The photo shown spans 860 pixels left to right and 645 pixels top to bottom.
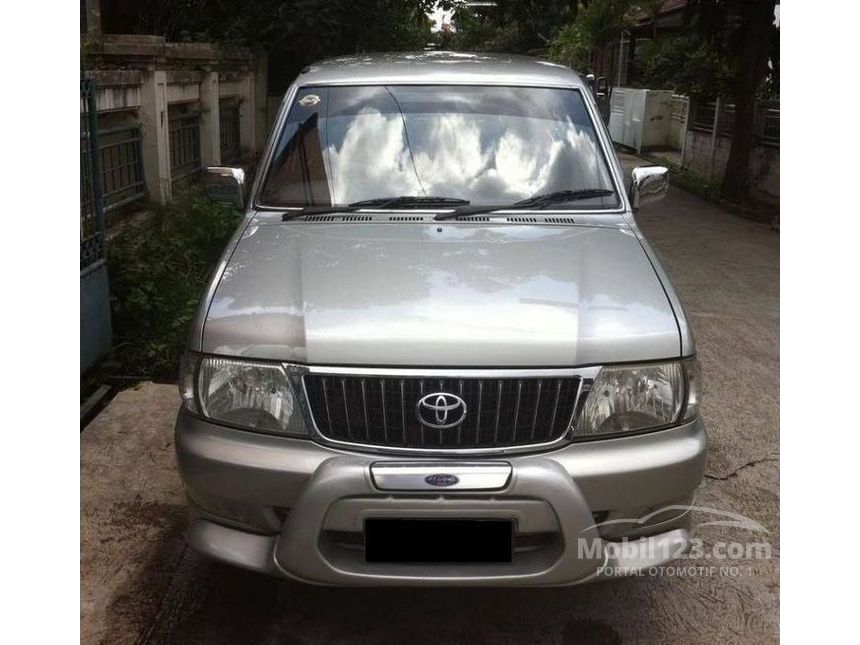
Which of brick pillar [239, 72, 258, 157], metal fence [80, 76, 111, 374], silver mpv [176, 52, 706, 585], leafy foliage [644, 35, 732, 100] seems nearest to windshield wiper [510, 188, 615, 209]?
silver mpv [176, 52, 706, 585]

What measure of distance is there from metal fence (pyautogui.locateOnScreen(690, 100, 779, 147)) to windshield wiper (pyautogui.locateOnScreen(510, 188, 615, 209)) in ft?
32.8

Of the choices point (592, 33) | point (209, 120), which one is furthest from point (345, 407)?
point (592, 33)

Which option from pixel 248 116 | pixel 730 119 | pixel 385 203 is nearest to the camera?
pixel 385 203

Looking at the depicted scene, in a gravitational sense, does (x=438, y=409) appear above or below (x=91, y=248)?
above

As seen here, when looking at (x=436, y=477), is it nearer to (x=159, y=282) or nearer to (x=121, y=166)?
(x=159, y=282)

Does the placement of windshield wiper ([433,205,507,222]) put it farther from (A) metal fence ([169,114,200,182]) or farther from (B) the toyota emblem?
(A) metal fence ([169,114,200,182])

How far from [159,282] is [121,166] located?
1610 mm

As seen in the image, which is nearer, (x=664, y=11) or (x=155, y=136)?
(x=155, y=136)

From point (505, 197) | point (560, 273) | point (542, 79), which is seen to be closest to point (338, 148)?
point (505, 197)

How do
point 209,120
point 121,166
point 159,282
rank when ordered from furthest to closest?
point 209,120, point 121,166, point 159,282

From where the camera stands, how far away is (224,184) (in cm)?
386

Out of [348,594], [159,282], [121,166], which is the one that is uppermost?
[121,166]

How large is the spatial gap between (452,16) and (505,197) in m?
12.1

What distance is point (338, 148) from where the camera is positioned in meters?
3.74
